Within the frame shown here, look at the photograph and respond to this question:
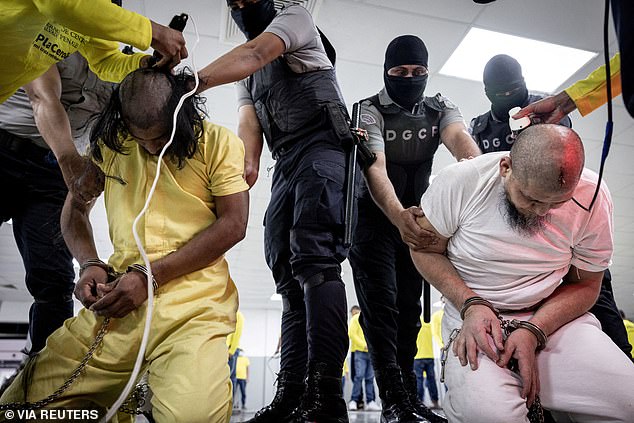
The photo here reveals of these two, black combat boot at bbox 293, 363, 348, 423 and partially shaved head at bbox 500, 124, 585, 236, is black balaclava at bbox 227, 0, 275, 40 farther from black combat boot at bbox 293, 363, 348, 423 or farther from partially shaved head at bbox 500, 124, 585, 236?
black combat boot at bbox 293, 363, 348, 423

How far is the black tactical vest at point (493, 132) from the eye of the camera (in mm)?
2246

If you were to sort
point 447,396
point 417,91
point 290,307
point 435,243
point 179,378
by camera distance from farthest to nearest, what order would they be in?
point 417,91, point 290,307, point 435,243, point 447,396, point 179,378

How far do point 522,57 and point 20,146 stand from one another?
321 cm

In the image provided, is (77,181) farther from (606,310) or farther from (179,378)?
(606,310)

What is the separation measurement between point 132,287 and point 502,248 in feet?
3.11

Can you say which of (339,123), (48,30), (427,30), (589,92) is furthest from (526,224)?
(427,30)

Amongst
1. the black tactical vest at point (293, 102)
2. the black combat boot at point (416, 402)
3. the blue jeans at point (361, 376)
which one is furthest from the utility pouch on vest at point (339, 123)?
the blue jeans at point (361, 376)

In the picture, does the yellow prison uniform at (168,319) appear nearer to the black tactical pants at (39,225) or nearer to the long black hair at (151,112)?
the long black hair at (151,112)

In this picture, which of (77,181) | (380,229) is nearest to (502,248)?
(380,229)

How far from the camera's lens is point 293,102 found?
1.68 meters

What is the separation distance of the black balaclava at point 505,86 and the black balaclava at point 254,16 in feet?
3.69

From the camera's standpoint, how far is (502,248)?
4.36ft

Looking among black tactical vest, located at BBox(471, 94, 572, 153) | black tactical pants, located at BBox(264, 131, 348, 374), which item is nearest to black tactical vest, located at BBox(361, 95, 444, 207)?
black tactical vest, located at BBox(471, 94, 572, 153)

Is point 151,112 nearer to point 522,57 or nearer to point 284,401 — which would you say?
point 284,401
